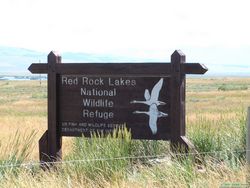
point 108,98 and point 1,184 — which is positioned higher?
point 108,98

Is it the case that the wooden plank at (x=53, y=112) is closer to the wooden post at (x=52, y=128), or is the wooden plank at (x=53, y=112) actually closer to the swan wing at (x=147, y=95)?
the wooden post at (x=52, y=128)

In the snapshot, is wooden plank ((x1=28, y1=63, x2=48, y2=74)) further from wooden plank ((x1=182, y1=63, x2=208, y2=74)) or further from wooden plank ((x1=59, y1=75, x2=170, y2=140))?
wooden plank ((x1=182, y1=63, x2=208, y2=74))

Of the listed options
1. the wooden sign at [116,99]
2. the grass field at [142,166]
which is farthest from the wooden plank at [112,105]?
the grass field at [142,166]

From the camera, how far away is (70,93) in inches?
367

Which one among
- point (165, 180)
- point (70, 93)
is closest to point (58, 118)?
point (70, 93)

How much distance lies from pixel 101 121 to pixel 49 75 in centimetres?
118

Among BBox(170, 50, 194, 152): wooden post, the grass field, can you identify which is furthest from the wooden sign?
the grass field

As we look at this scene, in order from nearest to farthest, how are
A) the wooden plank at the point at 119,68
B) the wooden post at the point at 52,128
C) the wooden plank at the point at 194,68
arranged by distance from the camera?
the wooden plank at the point at 194,68
the wooden plank at the point at 119,68
the wooden post at the point at 52,128

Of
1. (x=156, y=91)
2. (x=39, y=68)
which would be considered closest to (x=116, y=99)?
(x=156, y=91)

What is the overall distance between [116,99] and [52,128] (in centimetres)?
123

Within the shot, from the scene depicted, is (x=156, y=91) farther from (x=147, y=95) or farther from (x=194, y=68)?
(x=194, y=68)

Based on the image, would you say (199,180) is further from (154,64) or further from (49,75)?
(49,75)

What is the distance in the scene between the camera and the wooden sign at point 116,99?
27.4 ft

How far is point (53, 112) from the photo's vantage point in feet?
30.7
